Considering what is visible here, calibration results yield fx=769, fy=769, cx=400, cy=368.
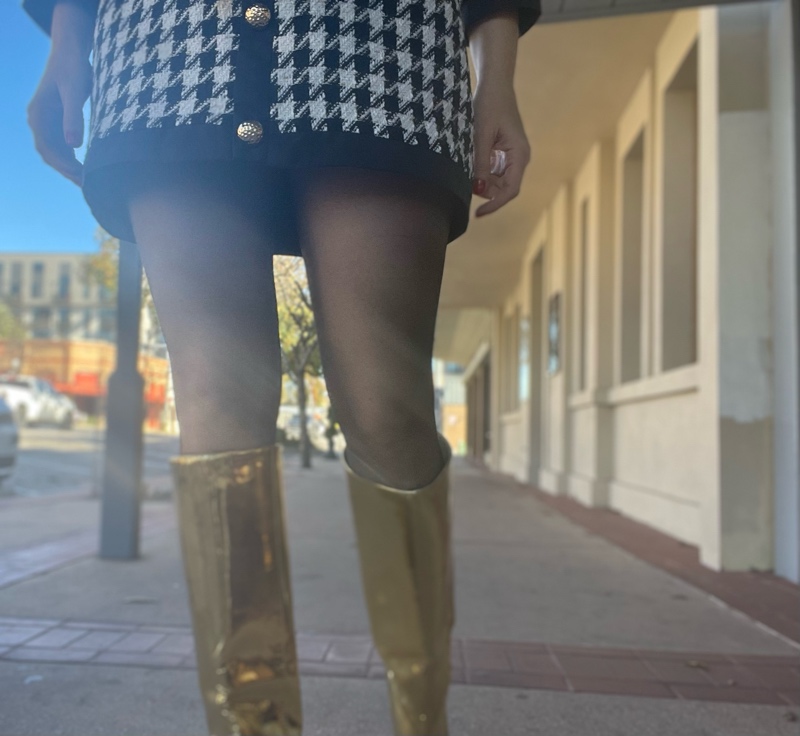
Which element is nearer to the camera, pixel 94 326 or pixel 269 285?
pixel 269 285

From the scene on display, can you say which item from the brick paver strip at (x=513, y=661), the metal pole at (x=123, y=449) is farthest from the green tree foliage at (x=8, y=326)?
the brick paver strip at (x=513, y=661)

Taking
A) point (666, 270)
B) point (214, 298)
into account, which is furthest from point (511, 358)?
point (214, 298)

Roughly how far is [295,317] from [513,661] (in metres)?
1.44

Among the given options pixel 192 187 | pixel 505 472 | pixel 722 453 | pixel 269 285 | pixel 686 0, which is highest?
pixel 686 0

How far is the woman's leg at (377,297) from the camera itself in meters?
0.94

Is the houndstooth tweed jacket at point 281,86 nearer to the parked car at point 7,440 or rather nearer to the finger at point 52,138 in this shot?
the finger at point 52,138

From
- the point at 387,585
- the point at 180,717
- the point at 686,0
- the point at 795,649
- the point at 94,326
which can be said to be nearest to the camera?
the point at 387,585

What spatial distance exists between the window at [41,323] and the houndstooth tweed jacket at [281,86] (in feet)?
21.3

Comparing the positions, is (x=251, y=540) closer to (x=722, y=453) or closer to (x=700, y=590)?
(x=700, y=590)

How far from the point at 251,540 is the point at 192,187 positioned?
18.0 inches

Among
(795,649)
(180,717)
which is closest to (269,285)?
(180,717)

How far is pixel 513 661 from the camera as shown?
7.11 feet

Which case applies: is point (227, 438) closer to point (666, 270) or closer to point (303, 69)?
point (303, 69)

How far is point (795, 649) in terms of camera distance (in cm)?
233
